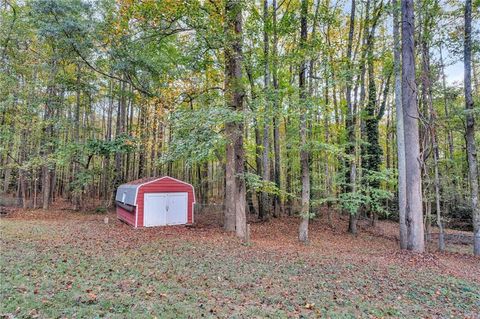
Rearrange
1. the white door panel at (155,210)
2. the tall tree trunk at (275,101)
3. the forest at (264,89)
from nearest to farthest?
the forest at (264,89) < the tall tree trunk at (275,101) < the white door panel at (155,210)

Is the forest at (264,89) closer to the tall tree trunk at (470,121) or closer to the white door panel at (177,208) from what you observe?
the tall tree trunk at (470,121)

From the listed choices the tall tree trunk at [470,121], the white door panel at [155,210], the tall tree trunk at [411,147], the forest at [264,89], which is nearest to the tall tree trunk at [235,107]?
the forest at [264,89]

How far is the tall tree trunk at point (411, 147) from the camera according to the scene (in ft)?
24.0

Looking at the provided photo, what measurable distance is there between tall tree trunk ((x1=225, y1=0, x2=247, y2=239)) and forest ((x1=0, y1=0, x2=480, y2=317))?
0.05 metres

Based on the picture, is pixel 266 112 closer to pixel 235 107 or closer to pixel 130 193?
pixel 235 107

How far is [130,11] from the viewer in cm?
764

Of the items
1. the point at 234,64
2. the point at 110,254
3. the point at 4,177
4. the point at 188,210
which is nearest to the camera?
the point at 110,254

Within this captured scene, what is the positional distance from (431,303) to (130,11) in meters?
9.79

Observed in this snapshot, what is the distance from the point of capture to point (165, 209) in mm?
12102

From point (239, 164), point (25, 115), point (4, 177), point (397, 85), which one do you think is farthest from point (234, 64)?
point (4, 177)

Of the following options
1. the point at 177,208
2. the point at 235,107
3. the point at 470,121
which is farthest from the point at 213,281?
the point at 470,121

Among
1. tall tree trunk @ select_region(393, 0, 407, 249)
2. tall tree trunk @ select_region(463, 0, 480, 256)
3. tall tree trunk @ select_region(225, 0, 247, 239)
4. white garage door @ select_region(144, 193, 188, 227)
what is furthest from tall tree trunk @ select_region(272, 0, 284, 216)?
tall tree trunk @ select_region(463, 0, 480, 256)

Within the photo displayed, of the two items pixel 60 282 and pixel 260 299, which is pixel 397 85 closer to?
pixel 260 299

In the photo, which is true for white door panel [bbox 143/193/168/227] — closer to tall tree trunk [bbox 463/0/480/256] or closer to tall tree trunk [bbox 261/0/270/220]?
tall tree trunk [bbox 261/0/270/220]
